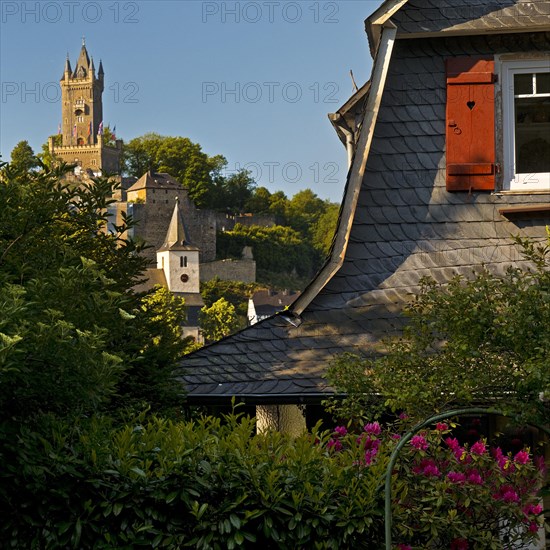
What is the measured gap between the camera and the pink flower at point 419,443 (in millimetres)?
7656

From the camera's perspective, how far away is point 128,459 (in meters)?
7.15

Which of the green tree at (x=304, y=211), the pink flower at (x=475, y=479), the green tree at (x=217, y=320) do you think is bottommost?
the green tree at (x=217, y=320)

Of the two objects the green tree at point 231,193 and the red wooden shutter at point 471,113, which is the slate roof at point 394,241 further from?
the green tree at point 231,193

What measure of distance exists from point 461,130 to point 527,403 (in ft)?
12.5

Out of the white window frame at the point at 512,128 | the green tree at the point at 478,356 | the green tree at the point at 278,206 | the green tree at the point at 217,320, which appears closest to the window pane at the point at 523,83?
the white window frame at the point at 512,128

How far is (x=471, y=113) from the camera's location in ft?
33.8

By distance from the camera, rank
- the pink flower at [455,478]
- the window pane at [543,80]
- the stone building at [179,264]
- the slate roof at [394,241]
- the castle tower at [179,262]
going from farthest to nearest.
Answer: the castle tower at [179,262] → the stone building at [179,264] → the window pane at [543,80] → the slate roof at [394,241] → the pink flower at [455,478]

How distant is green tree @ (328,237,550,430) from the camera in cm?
708

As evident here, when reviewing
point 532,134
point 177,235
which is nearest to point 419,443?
point 532,134

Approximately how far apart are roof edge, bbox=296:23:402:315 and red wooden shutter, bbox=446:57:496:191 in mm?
550

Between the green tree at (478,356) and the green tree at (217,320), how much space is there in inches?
4898

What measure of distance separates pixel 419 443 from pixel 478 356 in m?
0.64

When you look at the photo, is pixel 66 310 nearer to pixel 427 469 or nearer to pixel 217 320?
pixel 427 469

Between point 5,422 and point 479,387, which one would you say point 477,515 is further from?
point 5,422
